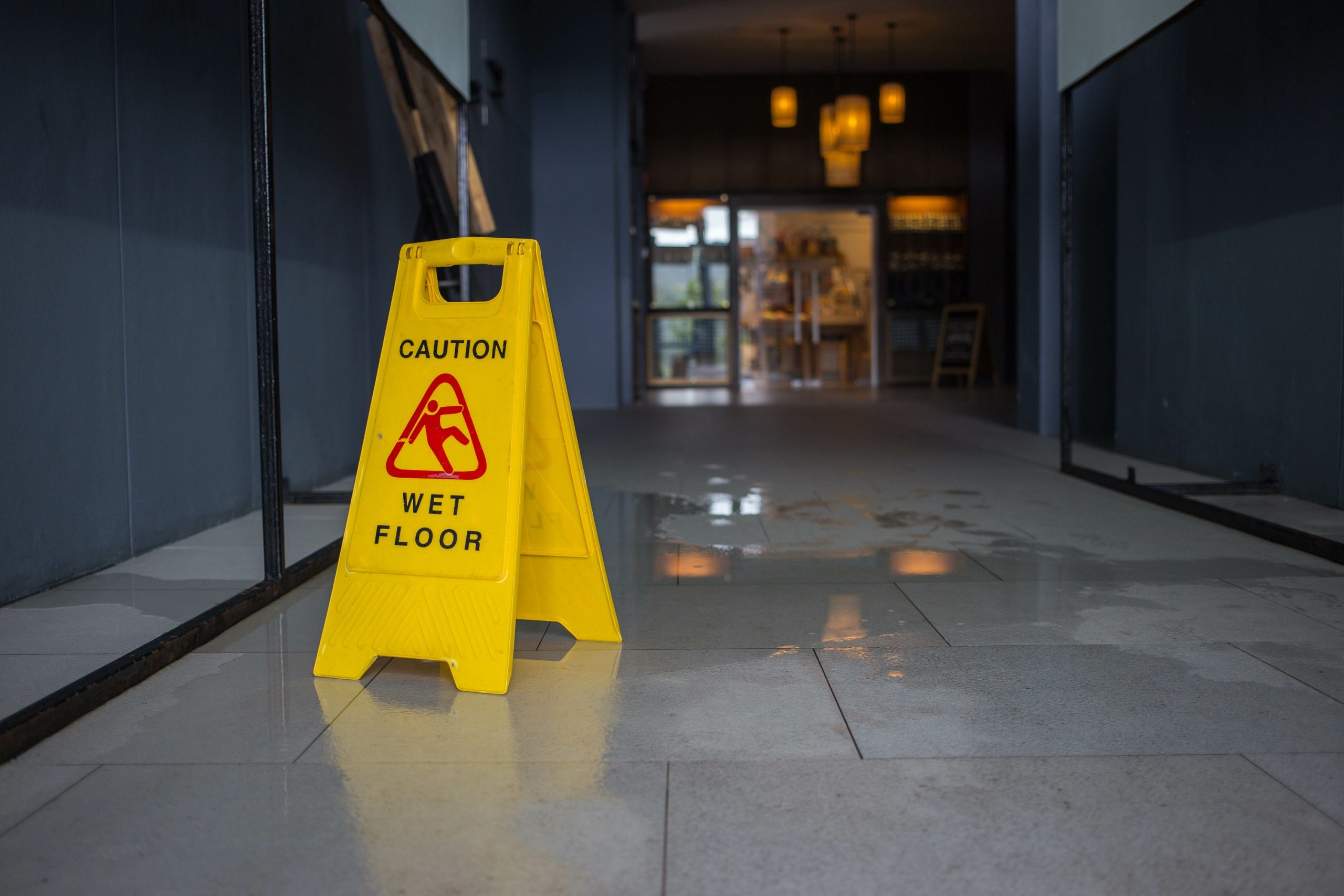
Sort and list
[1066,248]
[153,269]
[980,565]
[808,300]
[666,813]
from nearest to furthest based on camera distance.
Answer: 1. [666,813]
2. [980,565]
3. [153,269]
4. [1066,248]
5. [808,300]

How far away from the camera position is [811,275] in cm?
1474

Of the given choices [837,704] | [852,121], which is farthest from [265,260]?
[852,121]

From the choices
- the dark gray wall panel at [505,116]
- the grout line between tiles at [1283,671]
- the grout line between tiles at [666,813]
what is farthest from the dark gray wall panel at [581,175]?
the grout line between tiles at [666,813]

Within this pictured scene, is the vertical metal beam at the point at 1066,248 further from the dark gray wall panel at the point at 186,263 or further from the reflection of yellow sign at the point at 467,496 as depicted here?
the dark gray wall panel at the point at 186,263

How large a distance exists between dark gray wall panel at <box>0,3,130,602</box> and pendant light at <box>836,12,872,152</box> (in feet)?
29.1

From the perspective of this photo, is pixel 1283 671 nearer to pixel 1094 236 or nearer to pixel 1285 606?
pixel 1285 606

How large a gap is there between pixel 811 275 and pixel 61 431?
41.1ft

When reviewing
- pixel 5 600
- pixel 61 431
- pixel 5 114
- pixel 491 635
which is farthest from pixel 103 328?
pixel 491 635

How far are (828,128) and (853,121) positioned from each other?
1.54 ft

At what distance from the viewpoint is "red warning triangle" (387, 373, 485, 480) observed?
2168 millimetres

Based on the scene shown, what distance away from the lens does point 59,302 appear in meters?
2.88

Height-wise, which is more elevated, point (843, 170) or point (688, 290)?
point (843, 170)

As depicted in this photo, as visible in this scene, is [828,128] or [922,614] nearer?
[922,614]

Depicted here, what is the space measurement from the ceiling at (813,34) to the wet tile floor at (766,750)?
865 centimetres
